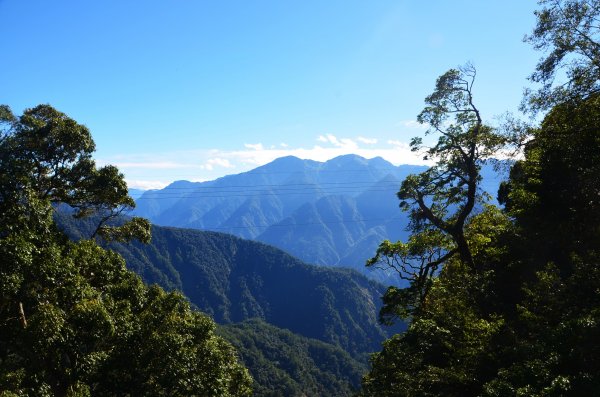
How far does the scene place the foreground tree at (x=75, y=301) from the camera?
1541cm

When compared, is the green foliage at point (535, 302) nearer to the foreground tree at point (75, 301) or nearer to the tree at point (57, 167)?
the foreground tree at point (75, 301)

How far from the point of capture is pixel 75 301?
1639cm

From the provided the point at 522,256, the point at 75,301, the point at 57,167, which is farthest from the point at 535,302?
the point at 57,167

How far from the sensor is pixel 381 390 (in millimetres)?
A: 22094

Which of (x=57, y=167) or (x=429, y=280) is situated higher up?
(x=57, y=167)

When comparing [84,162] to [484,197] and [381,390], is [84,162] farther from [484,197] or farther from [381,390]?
[484,197]

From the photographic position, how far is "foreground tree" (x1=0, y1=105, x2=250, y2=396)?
15414 mm

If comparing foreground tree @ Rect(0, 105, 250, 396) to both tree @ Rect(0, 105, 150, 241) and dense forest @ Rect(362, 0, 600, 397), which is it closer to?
tree @ Rect(0, 105, 150, 241)

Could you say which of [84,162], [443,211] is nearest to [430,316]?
[443,211]

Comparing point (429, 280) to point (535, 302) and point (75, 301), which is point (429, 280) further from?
point (75, 301)

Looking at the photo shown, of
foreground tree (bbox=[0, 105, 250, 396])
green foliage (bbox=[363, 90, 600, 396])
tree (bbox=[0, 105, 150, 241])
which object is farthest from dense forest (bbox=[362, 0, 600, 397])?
tree (bbox=[0, 105, 150, 241])

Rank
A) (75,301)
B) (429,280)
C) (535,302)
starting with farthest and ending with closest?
(429,280) → (75,301) → (535,302)

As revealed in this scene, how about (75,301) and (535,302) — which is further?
(75,301)

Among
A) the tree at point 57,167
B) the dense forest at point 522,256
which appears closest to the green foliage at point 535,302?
the dense forest at point 522,256
